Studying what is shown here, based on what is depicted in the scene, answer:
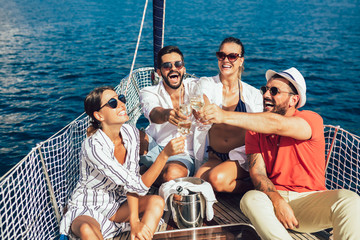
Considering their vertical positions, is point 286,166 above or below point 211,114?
below

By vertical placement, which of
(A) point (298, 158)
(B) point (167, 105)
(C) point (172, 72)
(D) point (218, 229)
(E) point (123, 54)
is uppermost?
(C) point (172, 72)

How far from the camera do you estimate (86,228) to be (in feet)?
9.11

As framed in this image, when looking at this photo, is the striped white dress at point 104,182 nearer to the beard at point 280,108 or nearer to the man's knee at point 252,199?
the man's knee at point 252,199

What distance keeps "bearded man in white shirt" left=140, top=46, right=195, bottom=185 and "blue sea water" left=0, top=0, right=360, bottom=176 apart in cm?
562

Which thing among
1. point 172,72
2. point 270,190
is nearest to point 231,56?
point 172,72

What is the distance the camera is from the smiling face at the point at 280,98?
10.1 feet

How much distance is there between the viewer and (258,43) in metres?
21.6

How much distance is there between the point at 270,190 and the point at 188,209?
0.82 metres

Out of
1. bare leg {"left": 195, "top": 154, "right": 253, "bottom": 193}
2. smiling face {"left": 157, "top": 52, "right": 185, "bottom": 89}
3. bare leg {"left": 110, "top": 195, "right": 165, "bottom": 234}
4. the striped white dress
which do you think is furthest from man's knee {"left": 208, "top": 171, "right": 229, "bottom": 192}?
smiling face {"left": 157, "top": 52, "right": 185, "bottom": 89}

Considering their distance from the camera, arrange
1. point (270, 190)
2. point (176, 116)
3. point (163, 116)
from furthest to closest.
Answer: point (163, 116), point (270, 190), point (176, 116)

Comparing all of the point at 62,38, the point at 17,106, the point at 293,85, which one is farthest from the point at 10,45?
the point at 293,85

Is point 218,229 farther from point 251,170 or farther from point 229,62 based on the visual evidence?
point 229,62

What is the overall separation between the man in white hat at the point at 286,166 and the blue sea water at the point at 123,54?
7016 mm

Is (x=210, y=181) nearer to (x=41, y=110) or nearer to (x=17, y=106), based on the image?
(x=41, y=110)
